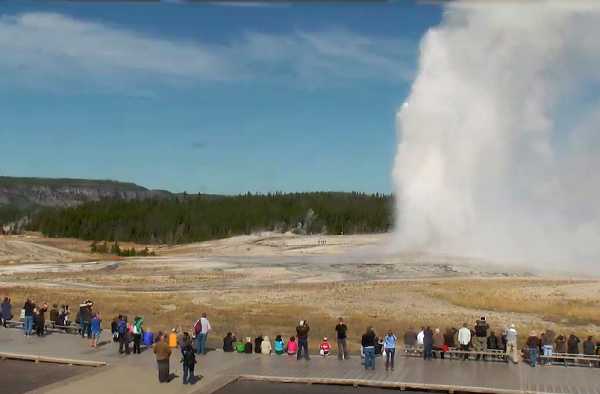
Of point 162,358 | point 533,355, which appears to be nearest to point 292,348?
point 162,358

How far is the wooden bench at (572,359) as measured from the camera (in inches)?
606

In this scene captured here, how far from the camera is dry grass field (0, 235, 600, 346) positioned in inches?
990

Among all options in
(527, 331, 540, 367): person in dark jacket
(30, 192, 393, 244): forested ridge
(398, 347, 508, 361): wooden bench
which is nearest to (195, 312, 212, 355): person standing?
(398, 347, 508, 361): wooden bench

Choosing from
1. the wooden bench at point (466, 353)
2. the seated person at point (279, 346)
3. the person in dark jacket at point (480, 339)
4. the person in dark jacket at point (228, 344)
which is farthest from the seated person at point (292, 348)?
the person in dark jacket at point (480, 339)

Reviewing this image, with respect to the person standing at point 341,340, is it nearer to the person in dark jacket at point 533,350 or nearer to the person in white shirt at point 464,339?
the person in white shirt at point 464,339

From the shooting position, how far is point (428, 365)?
15461 millimetres

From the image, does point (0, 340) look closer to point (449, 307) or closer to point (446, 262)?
point (449, 307)

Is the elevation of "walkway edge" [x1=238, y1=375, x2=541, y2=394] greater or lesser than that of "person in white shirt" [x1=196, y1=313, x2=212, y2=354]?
lesser

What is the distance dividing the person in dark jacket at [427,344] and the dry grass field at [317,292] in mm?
4736

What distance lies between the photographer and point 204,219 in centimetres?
11875

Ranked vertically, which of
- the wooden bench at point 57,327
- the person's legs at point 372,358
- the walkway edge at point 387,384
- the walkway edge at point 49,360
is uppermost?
the wooden bench at point 57,327

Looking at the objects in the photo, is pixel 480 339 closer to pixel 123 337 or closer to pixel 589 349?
pixel 589 349

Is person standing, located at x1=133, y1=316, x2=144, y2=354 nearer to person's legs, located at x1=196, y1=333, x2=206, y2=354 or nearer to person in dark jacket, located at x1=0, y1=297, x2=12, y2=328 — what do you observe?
person's legs, located at x1=196, y1=333, x2=206, y2=354

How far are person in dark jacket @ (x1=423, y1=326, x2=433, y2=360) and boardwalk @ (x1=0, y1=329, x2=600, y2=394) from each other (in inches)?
10.4
